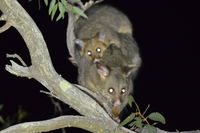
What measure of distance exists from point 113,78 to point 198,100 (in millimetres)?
3442

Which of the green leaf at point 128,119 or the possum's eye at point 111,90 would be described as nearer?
the green leaf at point 128,119

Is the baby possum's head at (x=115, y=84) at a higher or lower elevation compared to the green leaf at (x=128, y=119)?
lower

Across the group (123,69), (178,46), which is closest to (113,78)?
(123,69)

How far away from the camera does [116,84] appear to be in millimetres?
6617

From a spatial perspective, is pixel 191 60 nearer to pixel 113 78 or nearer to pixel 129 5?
pixel 129 5

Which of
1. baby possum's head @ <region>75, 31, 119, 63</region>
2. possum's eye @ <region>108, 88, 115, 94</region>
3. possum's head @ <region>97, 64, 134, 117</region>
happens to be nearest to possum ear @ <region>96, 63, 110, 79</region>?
possum's head @ <region>97, 64, 134, 117</region>

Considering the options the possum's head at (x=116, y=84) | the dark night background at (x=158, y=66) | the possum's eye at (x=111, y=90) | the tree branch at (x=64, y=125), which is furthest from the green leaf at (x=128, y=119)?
the dark night background at (x=158, y=66)

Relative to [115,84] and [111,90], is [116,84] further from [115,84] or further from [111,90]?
[111,90]

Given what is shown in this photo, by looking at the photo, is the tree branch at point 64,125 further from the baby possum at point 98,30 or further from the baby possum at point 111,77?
the baby possum at point 98,30

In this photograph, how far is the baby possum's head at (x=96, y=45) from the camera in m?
7.33

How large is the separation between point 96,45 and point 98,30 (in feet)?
1.41

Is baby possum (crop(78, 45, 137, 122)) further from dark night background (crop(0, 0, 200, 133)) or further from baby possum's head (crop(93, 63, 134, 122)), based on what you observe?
dark night background (crop(0, 0, 200, 133))

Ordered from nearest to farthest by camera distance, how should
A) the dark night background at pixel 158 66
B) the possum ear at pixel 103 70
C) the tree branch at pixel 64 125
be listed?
the tree branch at pixel 64 125 → the possum ear at pixel 103 70 → the dark night background at pixel 158 66

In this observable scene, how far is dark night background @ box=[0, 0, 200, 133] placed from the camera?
9121 millimetres
